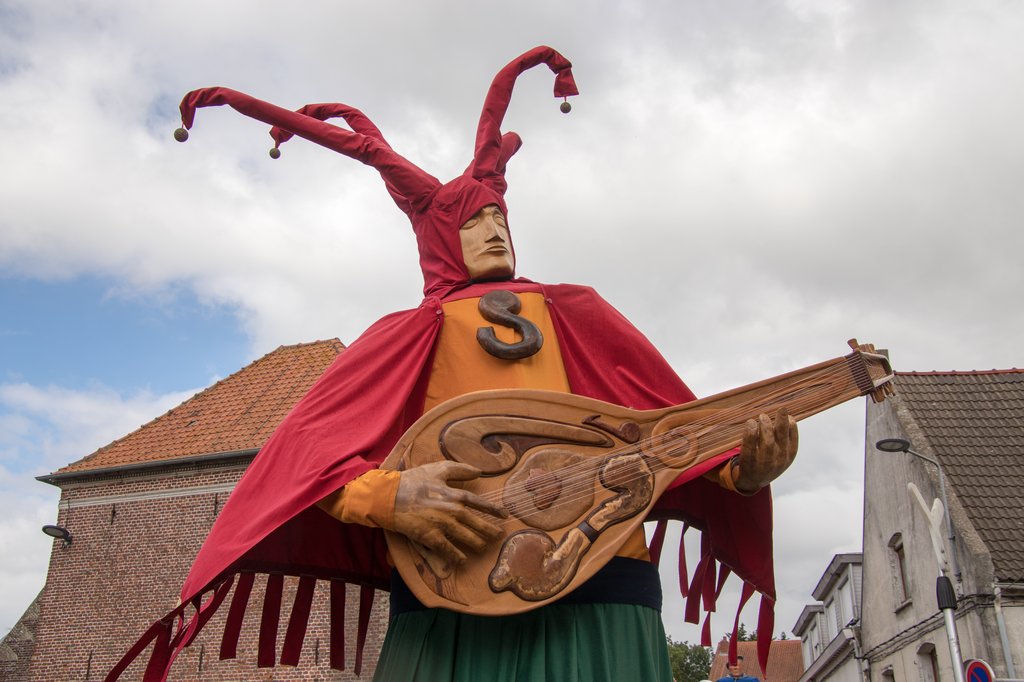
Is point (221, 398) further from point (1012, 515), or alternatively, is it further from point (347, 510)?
point (347, 510)

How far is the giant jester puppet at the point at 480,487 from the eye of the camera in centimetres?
223

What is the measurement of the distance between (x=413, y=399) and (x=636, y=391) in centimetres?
73

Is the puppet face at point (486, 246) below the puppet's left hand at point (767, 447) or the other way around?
the other way around

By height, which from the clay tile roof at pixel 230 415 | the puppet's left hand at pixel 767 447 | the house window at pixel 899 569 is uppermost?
the clay tile roof at pixel 230 415

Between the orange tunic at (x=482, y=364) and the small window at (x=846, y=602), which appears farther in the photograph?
the small window at (x=846, y=602)

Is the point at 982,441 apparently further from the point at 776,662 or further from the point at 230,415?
the point at 776,662

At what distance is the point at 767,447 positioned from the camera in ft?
8.09

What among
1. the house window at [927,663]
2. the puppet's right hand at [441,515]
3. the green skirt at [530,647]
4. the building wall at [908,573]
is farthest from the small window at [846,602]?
the puppet's right hand at [441,515]

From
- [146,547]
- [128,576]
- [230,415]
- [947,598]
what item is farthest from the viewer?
[230,415]

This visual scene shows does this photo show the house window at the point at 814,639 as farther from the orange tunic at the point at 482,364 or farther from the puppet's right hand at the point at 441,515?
the puppet's right hand at the point at 441,515

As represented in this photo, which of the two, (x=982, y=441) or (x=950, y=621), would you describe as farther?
(x=982, y=441)

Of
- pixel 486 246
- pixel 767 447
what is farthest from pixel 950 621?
pixel 486 246

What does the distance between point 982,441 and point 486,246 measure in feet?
35.6

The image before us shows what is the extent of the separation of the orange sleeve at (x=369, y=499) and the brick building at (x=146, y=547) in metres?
9.88
